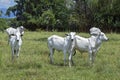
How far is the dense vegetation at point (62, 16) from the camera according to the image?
1964 inches

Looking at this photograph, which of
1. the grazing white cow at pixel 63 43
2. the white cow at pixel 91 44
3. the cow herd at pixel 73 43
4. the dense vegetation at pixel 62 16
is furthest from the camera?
the dense vegetation at pixel 62 16

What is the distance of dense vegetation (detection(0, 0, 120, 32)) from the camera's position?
164ft

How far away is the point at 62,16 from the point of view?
5569cm

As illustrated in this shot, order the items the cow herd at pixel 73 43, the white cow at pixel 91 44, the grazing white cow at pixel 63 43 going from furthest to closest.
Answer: the white cow at pixel 91 44
the cow herd at pixel 73 43
the grazing white cow at pixel 63 43

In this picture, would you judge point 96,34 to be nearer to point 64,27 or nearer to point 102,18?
point 102,18

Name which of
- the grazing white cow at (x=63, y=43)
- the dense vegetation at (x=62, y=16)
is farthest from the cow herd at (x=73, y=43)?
the dense vegetation at (x=62, y=16)

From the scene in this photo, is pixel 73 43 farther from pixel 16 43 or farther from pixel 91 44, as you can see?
pixel 16 43

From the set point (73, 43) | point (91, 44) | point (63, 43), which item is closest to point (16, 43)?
point (63, 43)

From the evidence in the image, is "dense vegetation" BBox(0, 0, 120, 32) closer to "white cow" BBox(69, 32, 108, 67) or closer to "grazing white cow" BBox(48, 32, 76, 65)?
"grazing white cow" BBox(48, 32, 76, 65)

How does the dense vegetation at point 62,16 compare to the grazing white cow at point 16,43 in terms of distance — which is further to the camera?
the dense vegetation at point 62,16

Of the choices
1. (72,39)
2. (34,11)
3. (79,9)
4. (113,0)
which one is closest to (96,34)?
(72,39)

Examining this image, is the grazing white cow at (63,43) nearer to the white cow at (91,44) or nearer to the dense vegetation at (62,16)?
the white cow at (91,44)

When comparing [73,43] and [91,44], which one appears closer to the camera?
[73,43]

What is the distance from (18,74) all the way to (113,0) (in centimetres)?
2114
